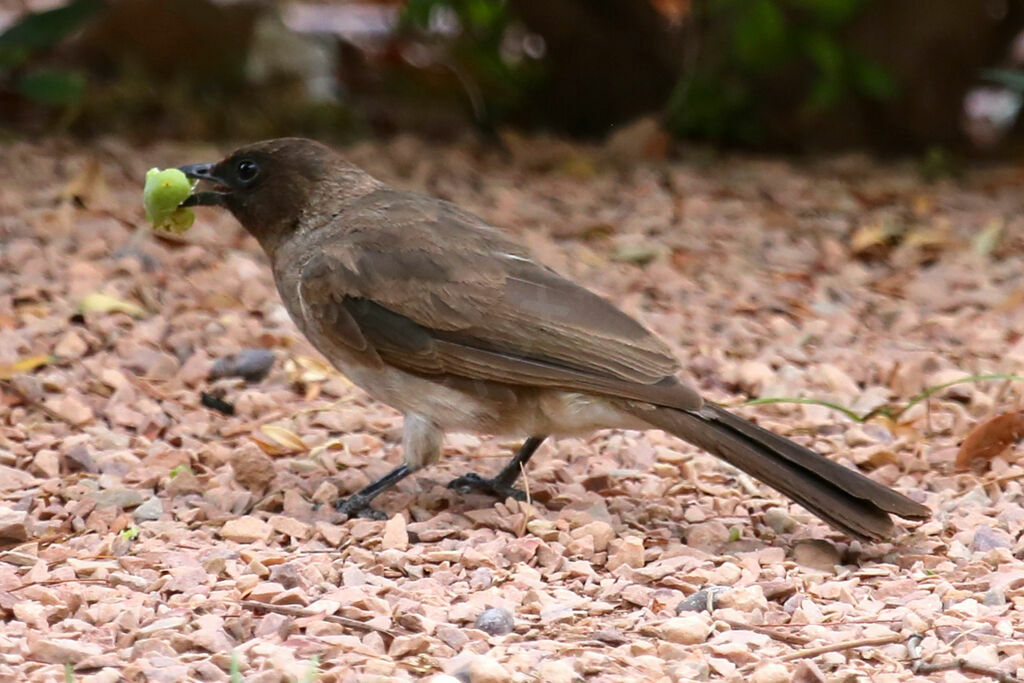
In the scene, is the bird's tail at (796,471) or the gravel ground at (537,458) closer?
the gravel ground at (537,458)

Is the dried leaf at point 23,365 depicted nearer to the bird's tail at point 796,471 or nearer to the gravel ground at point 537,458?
the gravel ground at point 537,458

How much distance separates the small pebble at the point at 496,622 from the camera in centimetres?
366

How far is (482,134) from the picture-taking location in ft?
29.4

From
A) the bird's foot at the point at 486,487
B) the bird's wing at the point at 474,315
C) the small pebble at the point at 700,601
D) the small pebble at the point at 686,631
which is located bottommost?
the bird's foot at the point at 486,487

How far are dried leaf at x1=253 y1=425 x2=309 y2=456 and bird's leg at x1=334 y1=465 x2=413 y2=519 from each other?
0.42 meters

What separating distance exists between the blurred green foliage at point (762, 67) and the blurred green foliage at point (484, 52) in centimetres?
98

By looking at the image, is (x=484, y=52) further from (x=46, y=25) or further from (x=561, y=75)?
(x=46, y=25)

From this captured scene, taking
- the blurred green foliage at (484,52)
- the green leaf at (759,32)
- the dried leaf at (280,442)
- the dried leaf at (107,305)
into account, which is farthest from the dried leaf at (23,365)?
the green leaf at (759,32)

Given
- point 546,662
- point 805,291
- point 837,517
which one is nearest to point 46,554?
point 546,662

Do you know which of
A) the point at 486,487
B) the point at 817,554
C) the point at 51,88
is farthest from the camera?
the point at 51,88

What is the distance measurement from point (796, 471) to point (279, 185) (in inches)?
78.7

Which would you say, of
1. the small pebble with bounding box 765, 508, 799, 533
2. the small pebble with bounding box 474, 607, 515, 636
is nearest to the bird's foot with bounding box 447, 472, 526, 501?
the small pebble with bounding box 765, 508, 799, 533

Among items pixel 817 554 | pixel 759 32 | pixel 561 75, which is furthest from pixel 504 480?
pixel 561 75

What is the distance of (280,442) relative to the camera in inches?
205
